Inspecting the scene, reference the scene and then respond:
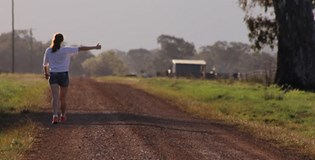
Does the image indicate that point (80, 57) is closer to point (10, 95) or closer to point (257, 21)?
point (257, 21)

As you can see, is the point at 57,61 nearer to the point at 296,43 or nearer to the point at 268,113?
the point at 268,113

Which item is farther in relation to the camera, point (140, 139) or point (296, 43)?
point (296, 43)

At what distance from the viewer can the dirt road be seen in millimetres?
11547

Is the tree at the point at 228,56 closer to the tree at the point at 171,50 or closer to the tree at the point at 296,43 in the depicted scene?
the tree at the point at 171,50

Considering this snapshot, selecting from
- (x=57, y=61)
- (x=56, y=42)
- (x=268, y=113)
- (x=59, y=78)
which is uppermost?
(x=56, y=42)

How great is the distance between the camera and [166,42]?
176875mm

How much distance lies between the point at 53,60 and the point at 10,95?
525 inches

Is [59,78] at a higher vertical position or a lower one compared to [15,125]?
higher

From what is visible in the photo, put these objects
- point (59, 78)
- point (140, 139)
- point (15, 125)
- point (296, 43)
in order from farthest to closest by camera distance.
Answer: point (296, 43) < point (15, 125) < point (59, 78) < point (140, 139)

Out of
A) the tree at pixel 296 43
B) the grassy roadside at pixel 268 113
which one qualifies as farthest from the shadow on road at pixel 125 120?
the tree at pixel 296 43

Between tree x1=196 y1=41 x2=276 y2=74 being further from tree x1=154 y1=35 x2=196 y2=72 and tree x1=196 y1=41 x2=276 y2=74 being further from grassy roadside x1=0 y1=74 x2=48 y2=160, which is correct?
grassy roadside x1=0 y1=74 x2=48 y2=160

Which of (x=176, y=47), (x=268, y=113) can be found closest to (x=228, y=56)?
(x=176, y=47)

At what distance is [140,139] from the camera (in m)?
13.2

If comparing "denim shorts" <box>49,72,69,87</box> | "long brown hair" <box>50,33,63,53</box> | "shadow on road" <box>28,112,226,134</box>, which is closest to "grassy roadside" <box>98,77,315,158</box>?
"shadow on road" <box>28,112,226,134</box>
